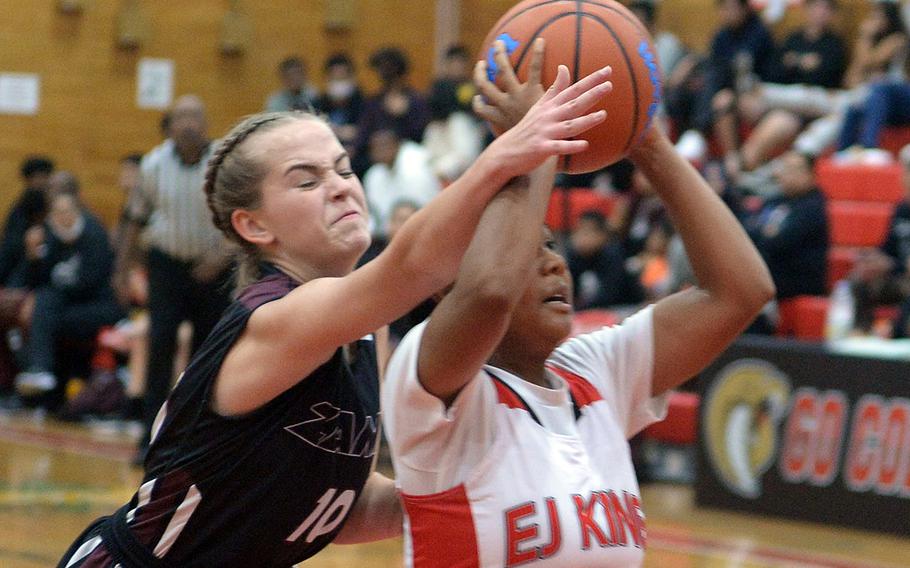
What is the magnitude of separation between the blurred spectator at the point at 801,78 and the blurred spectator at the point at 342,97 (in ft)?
11.0

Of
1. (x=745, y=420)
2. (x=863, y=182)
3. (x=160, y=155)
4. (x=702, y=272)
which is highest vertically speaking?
(x=702, y=272)

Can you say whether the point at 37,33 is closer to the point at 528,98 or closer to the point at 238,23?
the point at 238,23

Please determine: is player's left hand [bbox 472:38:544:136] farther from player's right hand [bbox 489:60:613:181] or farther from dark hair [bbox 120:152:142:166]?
dark hair [bbox 120:152:142:166]

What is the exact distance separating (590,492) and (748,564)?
368 cm

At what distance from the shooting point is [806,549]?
6234mm

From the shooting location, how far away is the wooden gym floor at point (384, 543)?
572 cm

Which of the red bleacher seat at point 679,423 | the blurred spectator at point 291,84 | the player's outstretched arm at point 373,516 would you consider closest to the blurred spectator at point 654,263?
the red bleacher seat at point 679,423

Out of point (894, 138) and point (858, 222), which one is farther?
point (894, 138)

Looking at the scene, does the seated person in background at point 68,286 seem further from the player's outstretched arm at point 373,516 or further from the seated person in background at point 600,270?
the player's outstretched arm at point 373,516

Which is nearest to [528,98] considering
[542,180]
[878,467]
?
[542,180]

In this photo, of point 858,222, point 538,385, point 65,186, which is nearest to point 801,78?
point 858,222

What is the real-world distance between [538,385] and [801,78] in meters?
8.76

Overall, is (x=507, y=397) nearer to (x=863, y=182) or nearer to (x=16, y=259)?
(x=863, y=182)

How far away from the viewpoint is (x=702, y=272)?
8.70 feet
